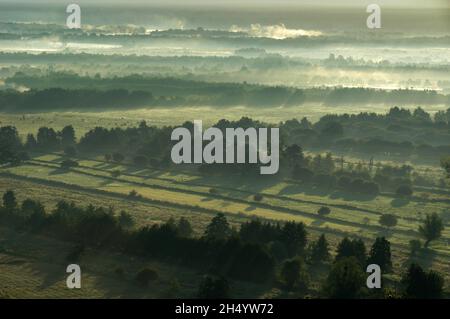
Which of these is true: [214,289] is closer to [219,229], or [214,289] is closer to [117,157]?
[219,229]

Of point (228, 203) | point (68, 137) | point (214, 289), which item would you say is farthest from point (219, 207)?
point (68, 137)

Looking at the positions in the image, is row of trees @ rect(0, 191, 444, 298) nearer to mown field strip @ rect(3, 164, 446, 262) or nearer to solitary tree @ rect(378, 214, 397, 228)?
mown field strip @ rect(3, 164, 446, 262)

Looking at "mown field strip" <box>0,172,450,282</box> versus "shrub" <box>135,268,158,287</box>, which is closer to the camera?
"shrub" <box>135,268,158,287</box>

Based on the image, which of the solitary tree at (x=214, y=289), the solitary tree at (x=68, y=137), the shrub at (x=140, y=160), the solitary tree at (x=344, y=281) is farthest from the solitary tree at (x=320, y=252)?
the solitary tree at (x=68, y=137)

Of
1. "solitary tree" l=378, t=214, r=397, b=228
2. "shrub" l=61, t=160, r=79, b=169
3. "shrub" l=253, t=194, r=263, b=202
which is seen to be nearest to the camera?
"solitary tree" l=378, t=214, r=397, b=228

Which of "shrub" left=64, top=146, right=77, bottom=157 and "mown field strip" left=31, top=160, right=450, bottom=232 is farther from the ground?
"shrub" left=64, top=146, right=77, bottom=157

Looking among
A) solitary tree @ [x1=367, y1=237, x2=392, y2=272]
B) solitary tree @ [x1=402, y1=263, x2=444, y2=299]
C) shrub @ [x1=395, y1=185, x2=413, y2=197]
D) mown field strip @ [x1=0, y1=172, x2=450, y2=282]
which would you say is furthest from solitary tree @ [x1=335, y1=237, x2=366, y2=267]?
shrub @ [x1=395, y1=185, x2=413, y2=197]

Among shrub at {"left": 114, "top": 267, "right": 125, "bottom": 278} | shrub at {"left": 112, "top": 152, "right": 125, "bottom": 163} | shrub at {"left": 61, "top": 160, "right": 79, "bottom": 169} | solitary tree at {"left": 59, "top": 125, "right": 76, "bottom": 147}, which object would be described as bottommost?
shrub at {"left": 114, "top": 267, "right": 125, "bottom": 278}

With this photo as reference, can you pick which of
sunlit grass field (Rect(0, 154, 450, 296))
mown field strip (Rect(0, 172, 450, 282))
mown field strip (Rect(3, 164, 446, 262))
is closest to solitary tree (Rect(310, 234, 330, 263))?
mown field strip (Rect(0, 172, 450, 282))

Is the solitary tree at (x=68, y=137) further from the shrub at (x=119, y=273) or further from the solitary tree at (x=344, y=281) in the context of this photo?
the solitary tree at (x=344, y=281)

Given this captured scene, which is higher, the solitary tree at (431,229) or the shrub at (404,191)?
the shrub at (404,191)

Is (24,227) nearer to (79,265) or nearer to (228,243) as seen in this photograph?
(79,265)

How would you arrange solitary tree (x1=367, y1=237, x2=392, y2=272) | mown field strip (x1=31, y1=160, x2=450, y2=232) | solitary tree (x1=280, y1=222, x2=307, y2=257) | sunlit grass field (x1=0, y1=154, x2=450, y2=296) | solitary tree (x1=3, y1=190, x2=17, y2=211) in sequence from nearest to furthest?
solitary tree (x1=367, y1=237, x2=392, y2=272) → solitary tree (x1=280, y1=222, x2=307, y2=257) → sunlit grass field (x1=0, y1=154, x2=450, y2=296) → solitary tree (x1=3, y1=190, x2=17, y2=211) → mown field strip (x1=31, y1=160, x2=450, y2=232)
